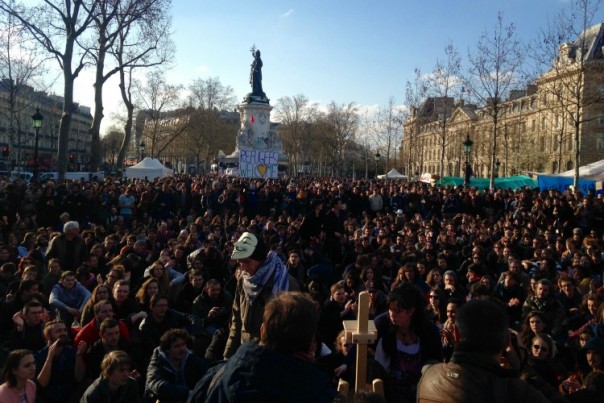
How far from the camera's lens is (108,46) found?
83.4 ft

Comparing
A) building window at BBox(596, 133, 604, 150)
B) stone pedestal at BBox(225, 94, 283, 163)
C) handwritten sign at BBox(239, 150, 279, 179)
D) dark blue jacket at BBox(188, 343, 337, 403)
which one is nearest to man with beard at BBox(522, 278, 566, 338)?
dark blue jacket at BBox(188, 343, 337, 403)

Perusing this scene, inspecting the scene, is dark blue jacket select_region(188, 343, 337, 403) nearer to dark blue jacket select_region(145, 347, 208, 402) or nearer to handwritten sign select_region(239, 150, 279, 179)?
dark blue jacket select_region(145, 347, 208, 402)

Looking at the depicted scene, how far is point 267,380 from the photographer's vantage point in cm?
197

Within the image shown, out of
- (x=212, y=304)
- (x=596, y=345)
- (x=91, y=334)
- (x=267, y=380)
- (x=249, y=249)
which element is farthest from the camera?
(x=212, y=304)

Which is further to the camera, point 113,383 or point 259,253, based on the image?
point 113,383

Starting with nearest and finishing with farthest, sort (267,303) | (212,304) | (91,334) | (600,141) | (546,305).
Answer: (267,303)
(91,334)
(546,305)
(212,304)
(600,141)

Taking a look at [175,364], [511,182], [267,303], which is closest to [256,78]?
[511,182]

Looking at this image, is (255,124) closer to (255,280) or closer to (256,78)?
(256,78)

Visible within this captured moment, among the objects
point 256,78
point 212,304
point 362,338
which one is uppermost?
point 256,78

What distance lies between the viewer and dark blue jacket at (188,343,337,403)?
195 centimetres

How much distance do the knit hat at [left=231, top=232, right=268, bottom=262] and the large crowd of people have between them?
1 centimetres

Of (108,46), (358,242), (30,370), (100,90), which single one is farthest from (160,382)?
(100,90)

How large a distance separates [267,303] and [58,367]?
11.2 feet

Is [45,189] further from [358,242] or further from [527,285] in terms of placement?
[527,285]
